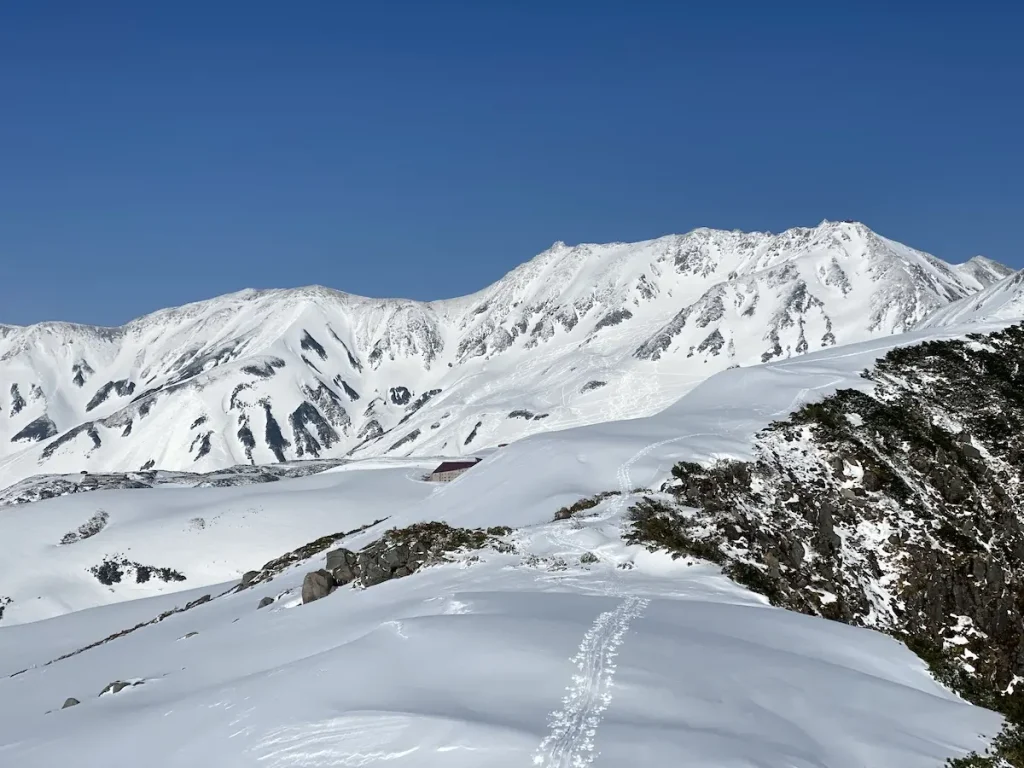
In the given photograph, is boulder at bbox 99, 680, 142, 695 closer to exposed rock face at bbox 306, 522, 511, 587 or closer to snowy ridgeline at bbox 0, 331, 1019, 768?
snowy ridgeline at bbox 0, 331, 1019, 768

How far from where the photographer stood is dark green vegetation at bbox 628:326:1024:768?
2991 cm

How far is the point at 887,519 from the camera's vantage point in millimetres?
34875

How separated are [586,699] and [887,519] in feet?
73.6

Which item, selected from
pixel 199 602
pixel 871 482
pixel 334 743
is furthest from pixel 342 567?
pixel 871 482

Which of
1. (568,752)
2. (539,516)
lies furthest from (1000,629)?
(568,752)

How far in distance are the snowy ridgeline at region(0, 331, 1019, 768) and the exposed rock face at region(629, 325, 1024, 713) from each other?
6.95 feet

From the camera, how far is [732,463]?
122 ft

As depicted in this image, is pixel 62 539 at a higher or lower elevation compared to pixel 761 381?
lower

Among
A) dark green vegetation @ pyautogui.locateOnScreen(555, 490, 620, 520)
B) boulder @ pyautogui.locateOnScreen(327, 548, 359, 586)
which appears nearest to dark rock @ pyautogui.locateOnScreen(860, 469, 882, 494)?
dark green vegetation @ pyautogui.locateOnScreen(555, 490, 620, 520)

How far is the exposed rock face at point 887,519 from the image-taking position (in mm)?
30031

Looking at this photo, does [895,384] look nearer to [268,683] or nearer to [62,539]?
[268,683]

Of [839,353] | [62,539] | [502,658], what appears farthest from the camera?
[62,539]

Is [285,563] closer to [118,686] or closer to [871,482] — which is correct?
[118,686]

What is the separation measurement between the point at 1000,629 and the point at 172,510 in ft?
231
